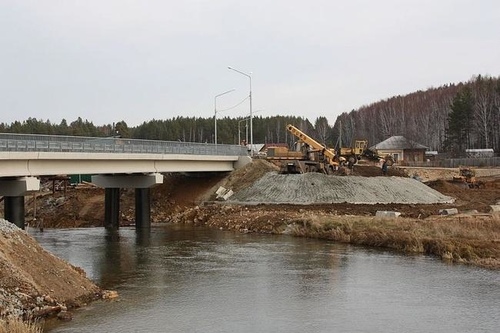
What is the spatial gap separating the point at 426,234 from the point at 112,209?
3006cm

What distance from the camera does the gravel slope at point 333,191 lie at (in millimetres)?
53156

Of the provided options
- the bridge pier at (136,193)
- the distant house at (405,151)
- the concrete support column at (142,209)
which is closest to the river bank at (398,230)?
the concrete support column at (142,209)

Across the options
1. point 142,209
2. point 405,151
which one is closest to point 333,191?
point 142,209

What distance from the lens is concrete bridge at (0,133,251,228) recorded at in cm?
3638

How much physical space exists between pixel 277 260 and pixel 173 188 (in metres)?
34.6

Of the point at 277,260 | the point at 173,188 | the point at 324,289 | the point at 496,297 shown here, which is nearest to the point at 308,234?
the point at 277,260

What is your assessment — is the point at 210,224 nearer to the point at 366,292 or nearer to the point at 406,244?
the point at 406,244

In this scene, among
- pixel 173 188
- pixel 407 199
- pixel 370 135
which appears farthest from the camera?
pixel 370 135

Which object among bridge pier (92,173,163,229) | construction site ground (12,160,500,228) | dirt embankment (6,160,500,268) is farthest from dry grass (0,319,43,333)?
bridge pier (92,173,163,229)

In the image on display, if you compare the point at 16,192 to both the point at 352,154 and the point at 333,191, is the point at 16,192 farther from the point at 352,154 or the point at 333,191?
the point at 352,154

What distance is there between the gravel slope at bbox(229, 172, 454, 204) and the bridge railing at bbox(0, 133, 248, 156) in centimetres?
628

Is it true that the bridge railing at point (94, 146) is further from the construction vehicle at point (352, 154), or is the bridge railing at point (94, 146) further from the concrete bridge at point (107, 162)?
the construction vehicle at point (352, 154)

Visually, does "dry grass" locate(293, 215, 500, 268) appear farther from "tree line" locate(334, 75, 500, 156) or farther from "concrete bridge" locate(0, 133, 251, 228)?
"tree line" locate(334, 75, 500, 156)

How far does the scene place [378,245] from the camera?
34.7m
